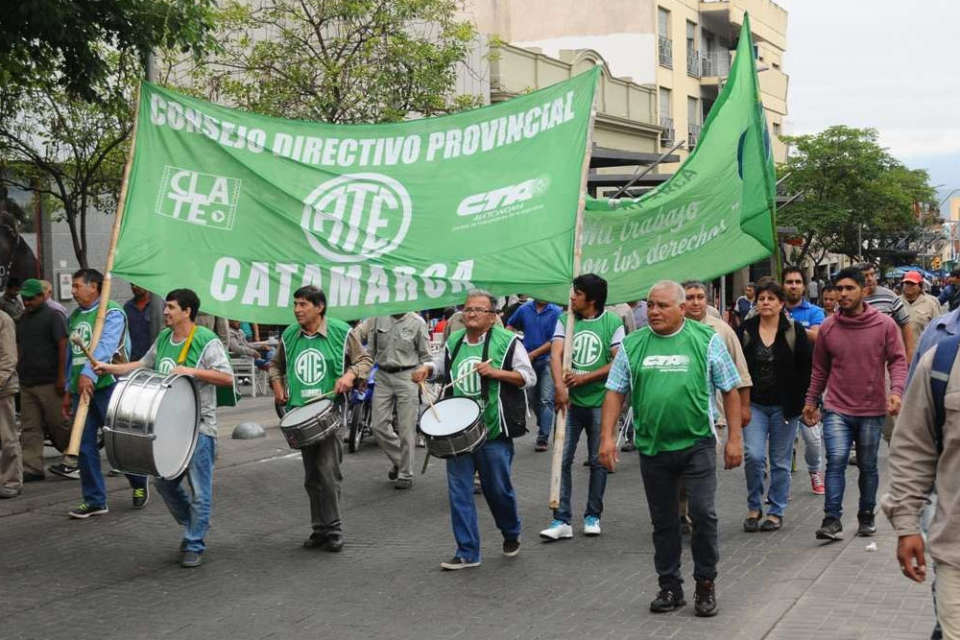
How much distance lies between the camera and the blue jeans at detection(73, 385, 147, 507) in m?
10.0

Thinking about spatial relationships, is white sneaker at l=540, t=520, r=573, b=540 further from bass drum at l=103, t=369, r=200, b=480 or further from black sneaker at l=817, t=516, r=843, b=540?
bass drum at l=103, t=369, r=200, b=480

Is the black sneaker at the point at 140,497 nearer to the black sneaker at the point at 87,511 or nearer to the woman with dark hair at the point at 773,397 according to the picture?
the black sneaker at the point at 87,511

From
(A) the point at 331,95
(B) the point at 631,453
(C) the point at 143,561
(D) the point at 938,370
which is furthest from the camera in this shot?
(A) the point at 331,95

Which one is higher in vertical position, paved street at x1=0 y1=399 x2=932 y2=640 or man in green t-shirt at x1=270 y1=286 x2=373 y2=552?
man in green t-shirt at x1=270 y1=286 x2=373 y2=552

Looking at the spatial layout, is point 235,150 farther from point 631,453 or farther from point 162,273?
point 631,453

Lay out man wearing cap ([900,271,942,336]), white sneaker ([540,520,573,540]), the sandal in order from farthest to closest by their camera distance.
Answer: man wearing cap ([900,271,942,336]) < the sandal < white sneaker ([540,520,573,540])

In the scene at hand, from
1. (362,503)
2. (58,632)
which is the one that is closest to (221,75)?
(362,503)

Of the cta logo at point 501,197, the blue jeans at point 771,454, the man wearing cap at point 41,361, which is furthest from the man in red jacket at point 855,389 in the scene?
the man wearing cap at point 41,361

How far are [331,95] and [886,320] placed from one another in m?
15.4

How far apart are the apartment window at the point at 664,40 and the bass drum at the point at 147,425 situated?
3996 cm

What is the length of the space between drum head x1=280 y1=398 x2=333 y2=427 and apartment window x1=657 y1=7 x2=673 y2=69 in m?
39.1

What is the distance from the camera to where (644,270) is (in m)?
10.9

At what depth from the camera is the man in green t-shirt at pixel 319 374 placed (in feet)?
29.2

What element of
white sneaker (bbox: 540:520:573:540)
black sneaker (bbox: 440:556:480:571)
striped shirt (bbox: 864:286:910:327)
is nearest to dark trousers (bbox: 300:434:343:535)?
Answer: black sneaker (bbox: 440:556:480:571)
